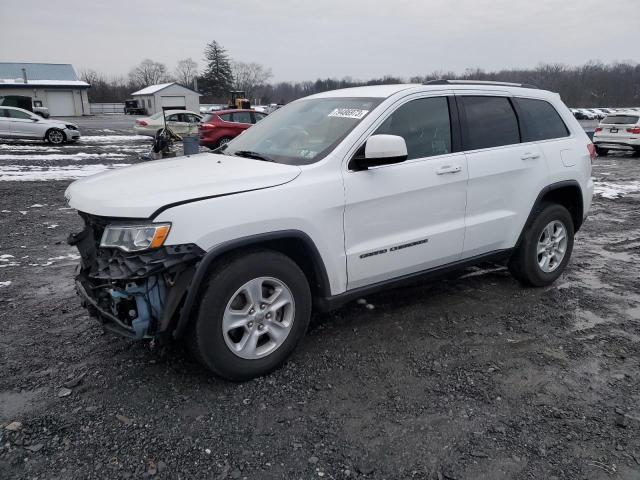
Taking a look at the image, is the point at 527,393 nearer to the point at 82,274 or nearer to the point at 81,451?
the point at 81,451

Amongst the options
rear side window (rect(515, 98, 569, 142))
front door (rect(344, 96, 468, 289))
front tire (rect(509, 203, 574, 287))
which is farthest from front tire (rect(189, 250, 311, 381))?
rear side window (rect(515, 98, 569, 142))

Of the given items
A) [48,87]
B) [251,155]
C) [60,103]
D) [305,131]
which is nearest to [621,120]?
[305,131]

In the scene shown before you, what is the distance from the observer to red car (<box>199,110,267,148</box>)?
17719mm

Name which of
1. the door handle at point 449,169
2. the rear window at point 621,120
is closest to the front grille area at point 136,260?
the door handle at point 449,169

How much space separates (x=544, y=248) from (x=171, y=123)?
2116 cm

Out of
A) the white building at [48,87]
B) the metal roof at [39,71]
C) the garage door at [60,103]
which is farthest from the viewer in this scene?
the metal roof at [39,71]

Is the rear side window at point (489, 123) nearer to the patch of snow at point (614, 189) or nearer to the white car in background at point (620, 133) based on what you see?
the patch of snow at point (614, 189)

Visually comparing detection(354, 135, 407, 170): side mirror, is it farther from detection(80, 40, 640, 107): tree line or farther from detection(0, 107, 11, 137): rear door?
detection(80, 40, 640, 107): tree line

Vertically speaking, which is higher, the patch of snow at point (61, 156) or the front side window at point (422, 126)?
the front side window at point (422, 126)

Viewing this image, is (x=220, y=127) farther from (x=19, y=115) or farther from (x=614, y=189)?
(x=614, y=189)

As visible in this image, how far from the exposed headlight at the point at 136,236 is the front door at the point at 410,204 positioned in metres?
1.26

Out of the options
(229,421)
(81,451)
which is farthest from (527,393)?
(81,451)

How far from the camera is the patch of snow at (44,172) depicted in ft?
38.5

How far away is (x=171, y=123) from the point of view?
23.2 m
